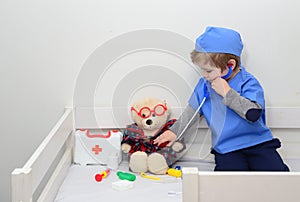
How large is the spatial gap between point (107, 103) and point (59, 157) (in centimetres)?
31

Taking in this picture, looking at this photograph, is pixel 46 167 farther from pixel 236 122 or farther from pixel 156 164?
pixel 236 122

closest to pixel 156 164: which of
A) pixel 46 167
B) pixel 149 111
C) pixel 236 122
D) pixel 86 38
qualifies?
pixel 149 111

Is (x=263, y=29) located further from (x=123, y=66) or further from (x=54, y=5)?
(x=54, y=5)

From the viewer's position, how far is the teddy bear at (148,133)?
Result: 1.54 m

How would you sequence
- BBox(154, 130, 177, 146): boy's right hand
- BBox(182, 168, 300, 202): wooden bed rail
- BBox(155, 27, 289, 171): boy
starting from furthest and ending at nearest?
BBox(154, 130, 177, 146): boy's right hand → BBox(155, 27, 289, 171): boy → BBox(182, 168, 300, 202): wooden bed rail

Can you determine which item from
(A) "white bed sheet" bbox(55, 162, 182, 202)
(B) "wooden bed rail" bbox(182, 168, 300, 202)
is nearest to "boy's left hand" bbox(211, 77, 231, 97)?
(A) "white bed sheet" bbox(55, 162, 182, 202)

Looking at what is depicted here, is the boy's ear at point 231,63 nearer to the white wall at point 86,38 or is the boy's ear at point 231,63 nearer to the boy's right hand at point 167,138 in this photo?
the white wall at point 86,38

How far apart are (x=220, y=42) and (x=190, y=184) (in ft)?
2.14

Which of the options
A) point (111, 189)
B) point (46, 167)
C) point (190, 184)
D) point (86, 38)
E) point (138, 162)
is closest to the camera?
point (190, 184)

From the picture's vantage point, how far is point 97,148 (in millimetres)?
1593

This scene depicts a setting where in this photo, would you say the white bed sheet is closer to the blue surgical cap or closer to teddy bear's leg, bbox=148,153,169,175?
teddy bear's leg, bbox=148,153,169,175

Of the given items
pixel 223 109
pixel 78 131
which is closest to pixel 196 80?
pixel 223 109

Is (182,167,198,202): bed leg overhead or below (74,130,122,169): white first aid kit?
overhead

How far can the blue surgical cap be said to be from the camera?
1418 mm
